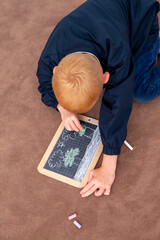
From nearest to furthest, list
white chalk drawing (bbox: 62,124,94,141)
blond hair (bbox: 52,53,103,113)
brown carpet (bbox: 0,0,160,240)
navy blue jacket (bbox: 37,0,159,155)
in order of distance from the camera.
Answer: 1. blond hair (bbox: 52,53,103,113)
2. navy blue jacket (bbox: 37,0,159,155)
3. brown carpet (bbox: 0,0,160,240)
4. white chalk drawing (bbox: 62,124,94,141)

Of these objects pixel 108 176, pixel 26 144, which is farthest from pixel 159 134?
pixel 26 144

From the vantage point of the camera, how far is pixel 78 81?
535 mm

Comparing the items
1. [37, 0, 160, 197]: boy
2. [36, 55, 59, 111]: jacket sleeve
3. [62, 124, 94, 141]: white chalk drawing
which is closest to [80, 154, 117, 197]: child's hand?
[37, 0, 160, 197]: boy

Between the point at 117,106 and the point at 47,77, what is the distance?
0.29 metres

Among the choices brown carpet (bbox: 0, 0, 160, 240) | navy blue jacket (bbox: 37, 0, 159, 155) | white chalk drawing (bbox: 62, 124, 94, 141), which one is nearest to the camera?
navy blue jacket (bbox: 37, 0, 159, 155)

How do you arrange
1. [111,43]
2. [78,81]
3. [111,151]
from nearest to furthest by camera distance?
[78,81] → [111,43] → [111,151]

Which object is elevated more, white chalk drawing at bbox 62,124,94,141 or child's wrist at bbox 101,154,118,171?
white chalk drawing at bbox 62,124,94,141

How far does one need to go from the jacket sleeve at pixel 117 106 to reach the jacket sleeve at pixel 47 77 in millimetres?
209

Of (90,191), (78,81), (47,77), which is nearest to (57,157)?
(90,191)

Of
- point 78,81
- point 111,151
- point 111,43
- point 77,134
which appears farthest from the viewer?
point 77,134

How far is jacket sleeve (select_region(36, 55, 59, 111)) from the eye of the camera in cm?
79

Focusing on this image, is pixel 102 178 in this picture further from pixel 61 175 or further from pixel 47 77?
pixel 47 77

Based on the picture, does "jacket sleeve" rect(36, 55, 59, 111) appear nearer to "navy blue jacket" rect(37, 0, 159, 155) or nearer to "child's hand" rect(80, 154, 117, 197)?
"navy blue jacket" rect(37, 0, 159, 155)

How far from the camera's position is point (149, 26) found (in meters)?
0.81
